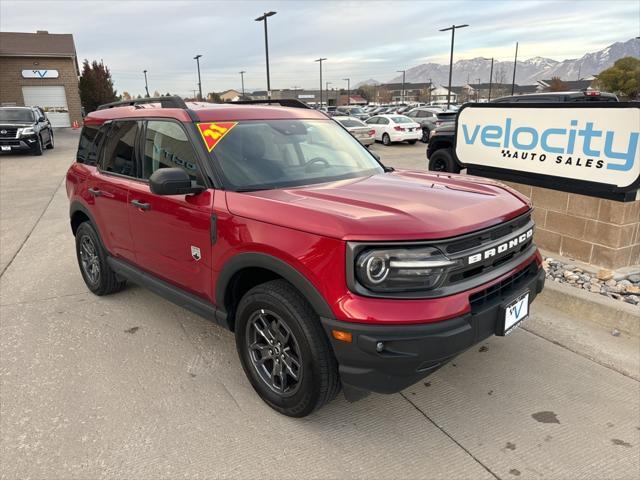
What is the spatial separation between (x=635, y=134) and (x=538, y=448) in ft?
10.2

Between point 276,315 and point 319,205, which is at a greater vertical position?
point 319,205

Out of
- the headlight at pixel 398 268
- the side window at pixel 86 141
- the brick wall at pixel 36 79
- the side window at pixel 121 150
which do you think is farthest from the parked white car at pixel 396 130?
the brick wall at pixel 36 79

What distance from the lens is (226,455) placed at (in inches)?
102

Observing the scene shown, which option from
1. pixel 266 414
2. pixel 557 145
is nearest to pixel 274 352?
pixel 266 414

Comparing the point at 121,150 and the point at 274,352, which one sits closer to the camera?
the point at 274,352

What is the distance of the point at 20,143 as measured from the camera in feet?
57.2

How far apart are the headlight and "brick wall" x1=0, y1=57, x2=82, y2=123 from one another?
40.0 meters

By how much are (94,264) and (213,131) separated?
7.54ft

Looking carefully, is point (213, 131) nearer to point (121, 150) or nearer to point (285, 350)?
point (121, 150)

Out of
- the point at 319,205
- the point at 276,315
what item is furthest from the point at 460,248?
the point at 276,315

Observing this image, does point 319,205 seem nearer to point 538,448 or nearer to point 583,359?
point 538,448

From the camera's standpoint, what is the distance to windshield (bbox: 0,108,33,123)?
17734 millimetres

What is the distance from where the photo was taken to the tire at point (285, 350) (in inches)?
99.4

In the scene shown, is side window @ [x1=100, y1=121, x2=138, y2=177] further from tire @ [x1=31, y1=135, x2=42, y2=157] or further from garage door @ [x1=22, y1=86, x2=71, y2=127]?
garage door @ [x1=22, y1=86, x2=71, y2=127]
